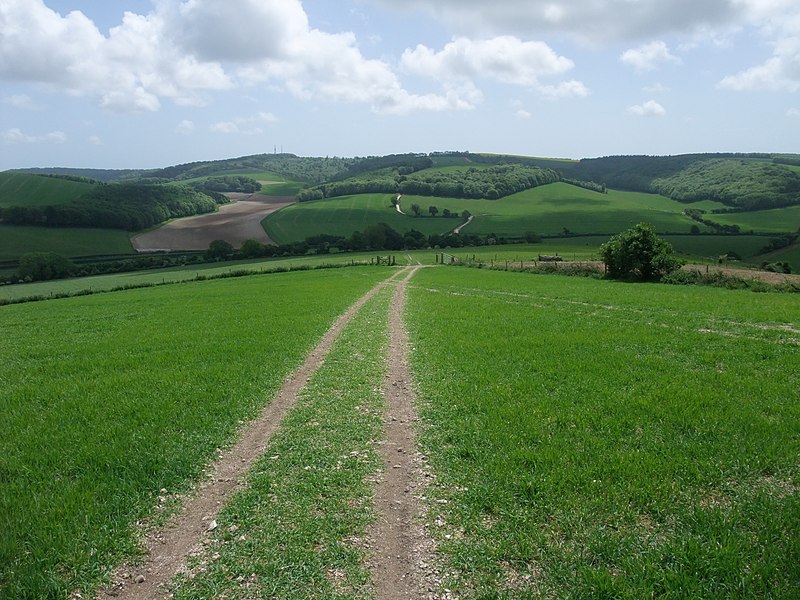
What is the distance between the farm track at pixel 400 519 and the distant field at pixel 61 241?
109026 millimetres

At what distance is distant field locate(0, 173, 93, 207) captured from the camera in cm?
12938

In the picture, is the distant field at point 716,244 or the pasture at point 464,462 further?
the distant field at point 716,244

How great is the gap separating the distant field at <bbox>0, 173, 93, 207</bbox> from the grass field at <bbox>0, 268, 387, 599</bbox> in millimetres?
136573

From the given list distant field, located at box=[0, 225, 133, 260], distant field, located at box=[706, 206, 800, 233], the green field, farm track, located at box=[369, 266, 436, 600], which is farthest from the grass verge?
distant field, located at box=[706, 206, 800, 233]

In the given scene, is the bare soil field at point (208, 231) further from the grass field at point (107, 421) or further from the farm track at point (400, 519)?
the farm track at point (400, 519)

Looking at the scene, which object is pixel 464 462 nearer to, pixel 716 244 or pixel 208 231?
pixel 716 244

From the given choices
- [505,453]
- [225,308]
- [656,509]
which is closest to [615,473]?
[656,509]

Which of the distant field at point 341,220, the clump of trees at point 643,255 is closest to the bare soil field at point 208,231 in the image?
the distant field at point 341,220

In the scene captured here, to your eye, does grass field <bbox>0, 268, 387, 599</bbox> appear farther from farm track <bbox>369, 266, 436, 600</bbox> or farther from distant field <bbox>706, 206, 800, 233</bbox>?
distant field <bbox>706, 206, 800, 233</bbox>


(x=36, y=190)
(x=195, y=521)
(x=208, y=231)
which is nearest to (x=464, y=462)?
(x=195, y=521)

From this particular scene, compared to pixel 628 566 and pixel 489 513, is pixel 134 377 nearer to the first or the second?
Answer: pixel 489 513

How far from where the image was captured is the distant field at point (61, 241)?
315 ft

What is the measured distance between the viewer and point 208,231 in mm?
123500

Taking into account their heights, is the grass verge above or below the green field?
below
